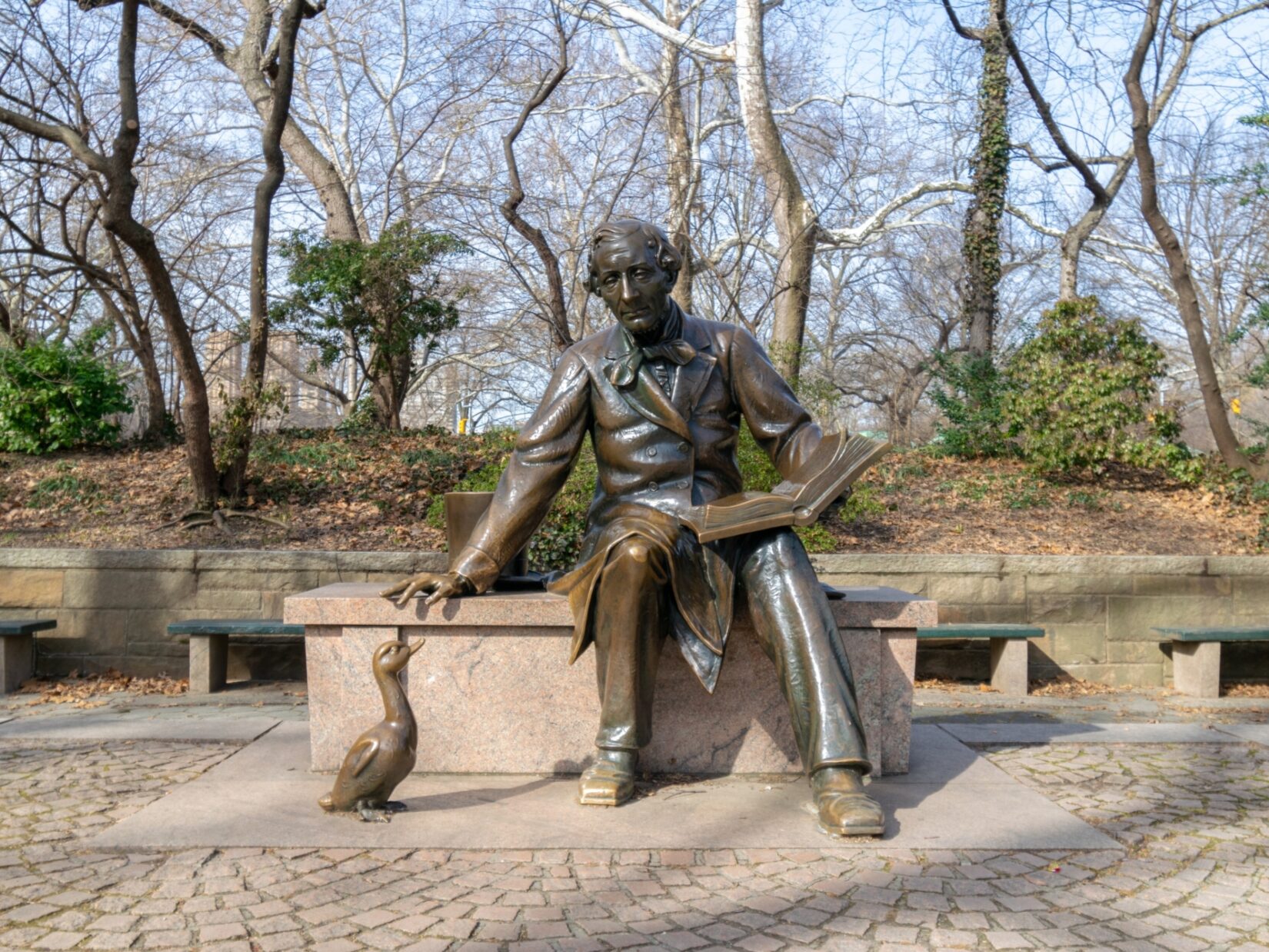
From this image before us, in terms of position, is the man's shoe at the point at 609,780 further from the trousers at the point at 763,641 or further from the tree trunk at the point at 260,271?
the tree trunk at the point at 260,271

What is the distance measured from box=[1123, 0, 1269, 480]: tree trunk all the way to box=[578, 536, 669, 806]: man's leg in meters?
8.34

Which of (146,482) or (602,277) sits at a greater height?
(602,277)

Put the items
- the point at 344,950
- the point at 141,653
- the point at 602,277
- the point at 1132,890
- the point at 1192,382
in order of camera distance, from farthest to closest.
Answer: the point at 1192,382
the point at 141,653
the point at 602,277
the point at 1132,890
the point at 344,950

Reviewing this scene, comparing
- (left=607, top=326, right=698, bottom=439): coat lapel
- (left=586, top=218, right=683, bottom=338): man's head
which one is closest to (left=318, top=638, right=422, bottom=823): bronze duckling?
(left=607, top=326, right=698, bottom=439): coat lapel

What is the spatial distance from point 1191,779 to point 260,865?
11.8 ft

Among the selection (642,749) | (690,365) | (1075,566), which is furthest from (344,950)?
(1075,566)

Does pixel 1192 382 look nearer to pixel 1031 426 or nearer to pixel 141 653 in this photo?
pixel 1031 426

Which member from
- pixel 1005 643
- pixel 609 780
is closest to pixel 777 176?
pixel 1005 643

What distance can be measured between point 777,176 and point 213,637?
842 cm

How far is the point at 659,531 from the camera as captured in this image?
3.99 metres

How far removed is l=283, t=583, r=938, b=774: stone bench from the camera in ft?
14.4

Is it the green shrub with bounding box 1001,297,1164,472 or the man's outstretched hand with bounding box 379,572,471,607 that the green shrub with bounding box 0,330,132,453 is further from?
the green shrub with bounding box 1001,297,1164,472

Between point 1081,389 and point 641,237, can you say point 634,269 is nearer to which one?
point 641,237

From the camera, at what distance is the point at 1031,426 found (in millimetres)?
10734
